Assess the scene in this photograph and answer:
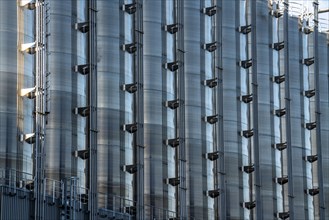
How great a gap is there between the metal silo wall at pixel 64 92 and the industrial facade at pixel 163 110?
9cm

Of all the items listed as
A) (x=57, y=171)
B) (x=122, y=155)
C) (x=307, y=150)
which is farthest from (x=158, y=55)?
(x=307, y=150)

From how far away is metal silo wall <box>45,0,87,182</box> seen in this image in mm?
79375

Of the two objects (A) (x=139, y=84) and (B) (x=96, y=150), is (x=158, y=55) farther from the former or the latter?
(B) (x=96, y=150)

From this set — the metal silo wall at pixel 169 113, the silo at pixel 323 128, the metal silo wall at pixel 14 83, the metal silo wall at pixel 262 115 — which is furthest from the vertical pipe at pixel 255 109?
the metal silo wall at pixel 14 83

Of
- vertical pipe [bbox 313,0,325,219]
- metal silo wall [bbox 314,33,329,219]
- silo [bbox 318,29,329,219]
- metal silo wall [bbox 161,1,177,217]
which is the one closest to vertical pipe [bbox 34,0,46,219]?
metal silo wall [bbox 161,1,177,217]

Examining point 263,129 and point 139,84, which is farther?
point 263,129

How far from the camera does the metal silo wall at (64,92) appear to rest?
7938 centimetres

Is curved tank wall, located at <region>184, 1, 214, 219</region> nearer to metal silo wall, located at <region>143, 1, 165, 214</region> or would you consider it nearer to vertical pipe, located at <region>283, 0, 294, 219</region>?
metal silo wall, located at <region>143, 1, 165, 214</region>

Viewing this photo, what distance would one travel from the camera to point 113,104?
8500 centimetres

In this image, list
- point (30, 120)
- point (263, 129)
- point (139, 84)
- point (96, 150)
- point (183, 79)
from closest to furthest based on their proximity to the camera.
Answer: point (30, 120) < point (96, 150) < point (139, 84) < point (183, 79) < point (263, 129)

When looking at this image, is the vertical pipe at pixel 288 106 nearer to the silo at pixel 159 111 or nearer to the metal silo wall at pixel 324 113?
the metal silo wall at pixel 324 113

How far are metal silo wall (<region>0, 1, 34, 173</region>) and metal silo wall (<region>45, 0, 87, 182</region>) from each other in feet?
9.85

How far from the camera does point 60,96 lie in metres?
80.2

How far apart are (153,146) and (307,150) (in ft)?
85.5
